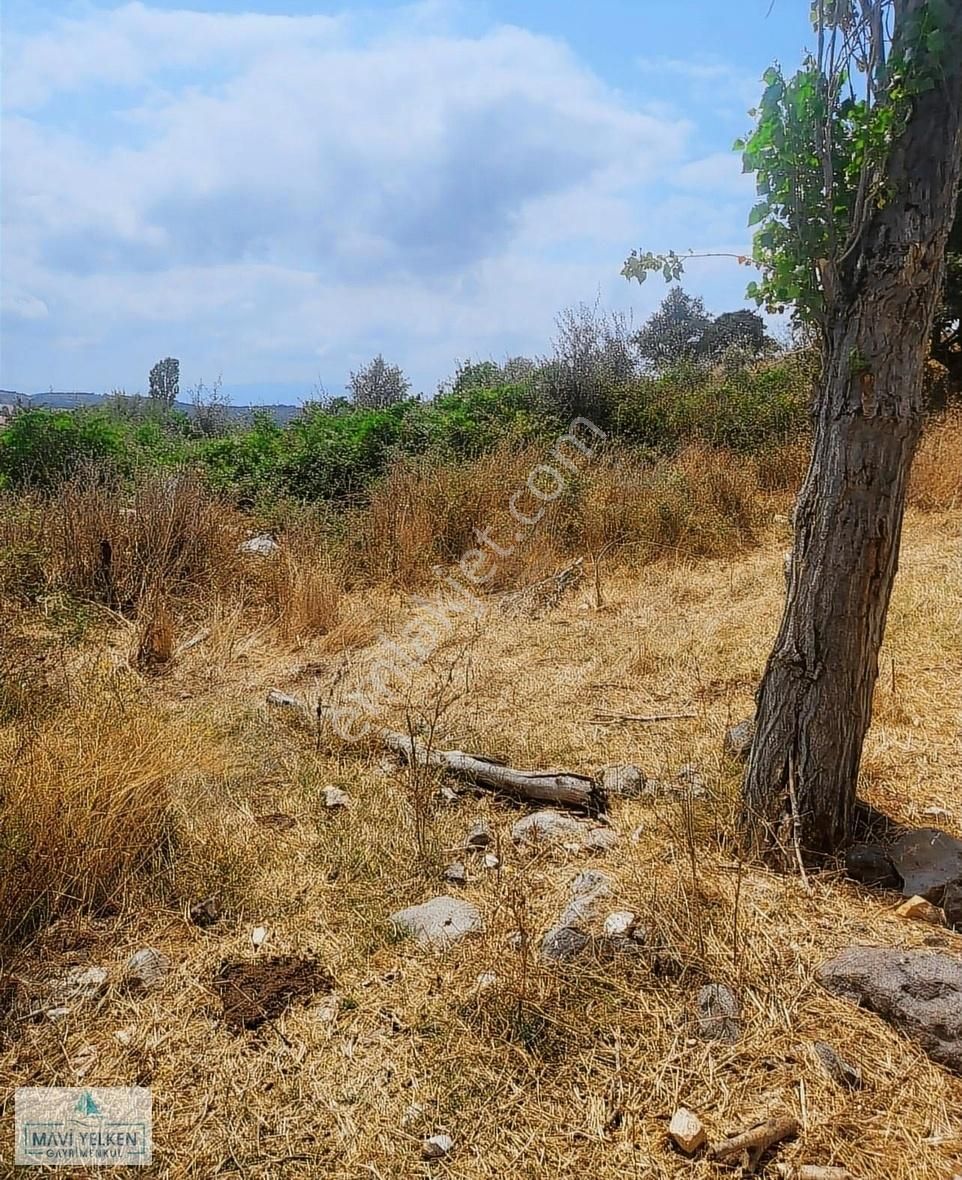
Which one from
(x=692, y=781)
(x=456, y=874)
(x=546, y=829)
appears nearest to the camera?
(x=456, y=874)

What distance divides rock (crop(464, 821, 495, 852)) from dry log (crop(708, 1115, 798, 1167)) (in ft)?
4.09

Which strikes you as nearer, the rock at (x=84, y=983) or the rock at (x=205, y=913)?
the rock at (x=84, y=983)

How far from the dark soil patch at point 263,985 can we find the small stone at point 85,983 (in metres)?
0.30

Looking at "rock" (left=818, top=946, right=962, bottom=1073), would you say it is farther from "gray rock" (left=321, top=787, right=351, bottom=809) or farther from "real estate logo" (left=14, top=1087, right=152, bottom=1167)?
"gray rock" (left=321, top=787, right=351, bottom=809)

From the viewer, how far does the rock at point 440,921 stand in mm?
2138

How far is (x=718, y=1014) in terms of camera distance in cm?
179

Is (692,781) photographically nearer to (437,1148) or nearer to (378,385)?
(437,1148)

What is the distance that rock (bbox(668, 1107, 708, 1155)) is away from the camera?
1506mm

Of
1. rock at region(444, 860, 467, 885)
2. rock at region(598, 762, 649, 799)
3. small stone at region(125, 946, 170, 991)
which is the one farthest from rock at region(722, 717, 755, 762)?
small stone at region(125, 946, 170, 991)

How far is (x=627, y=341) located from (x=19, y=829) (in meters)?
9.26

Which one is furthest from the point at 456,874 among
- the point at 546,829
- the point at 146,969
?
the point at 146,969

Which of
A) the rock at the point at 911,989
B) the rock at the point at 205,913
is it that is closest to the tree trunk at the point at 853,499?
the rock at the point at 911,989

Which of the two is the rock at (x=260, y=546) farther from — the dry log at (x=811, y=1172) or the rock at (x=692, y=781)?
the dry log at (x=811, y=1172)

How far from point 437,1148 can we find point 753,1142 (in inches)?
24.6
